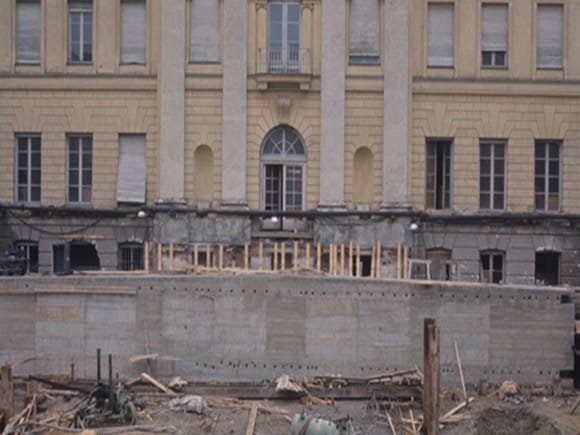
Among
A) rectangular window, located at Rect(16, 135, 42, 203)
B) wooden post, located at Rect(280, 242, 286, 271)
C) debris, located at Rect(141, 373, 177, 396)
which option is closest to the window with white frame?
wooden post, located at Rect(280, 242, 286, 271)

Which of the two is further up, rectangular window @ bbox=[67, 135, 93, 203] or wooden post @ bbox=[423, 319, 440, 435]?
rectangular window @ bbox=[67, 135, 93, 203]

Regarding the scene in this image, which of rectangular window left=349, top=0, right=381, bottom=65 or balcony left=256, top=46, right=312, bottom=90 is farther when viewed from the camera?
rectangular window left=349, top=0, right=381, bottom=65

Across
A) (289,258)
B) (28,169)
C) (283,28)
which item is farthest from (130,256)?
(283,28)

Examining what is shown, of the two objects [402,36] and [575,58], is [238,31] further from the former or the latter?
[575,58]

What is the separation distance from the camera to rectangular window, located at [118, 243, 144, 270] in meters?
31.9

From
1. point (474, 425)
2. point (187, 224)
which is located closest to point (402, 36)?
point (187, 224)

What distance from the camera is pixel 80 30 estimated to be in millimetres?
32344

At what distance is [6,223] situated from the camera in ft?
105

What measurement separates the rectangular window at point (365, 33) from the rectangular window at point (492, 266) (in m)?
7.78

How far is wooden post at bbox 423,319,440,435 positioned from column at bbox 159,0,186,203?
12.5 meters

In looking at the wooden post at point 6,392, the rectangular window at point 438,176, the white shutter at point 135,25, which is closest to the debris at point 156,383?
the wooden post at point 6,392

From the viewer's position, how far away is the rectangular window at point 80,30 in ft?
106

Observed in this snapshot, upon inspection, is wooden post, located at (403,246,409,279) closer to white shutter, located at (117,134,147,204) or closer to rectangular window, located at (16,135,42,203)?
white shutter, located at (117,134,147,204)

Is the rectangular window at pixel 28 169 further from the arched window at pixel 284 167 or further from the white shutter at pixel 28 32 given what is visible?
the arched window at pixel 284 167
